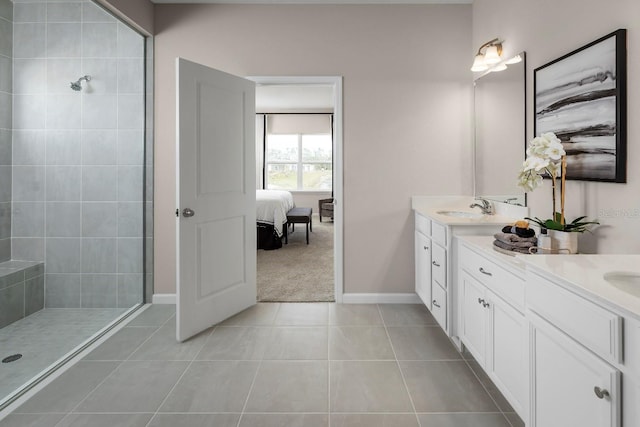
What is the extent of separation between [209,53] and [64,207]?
1.78m

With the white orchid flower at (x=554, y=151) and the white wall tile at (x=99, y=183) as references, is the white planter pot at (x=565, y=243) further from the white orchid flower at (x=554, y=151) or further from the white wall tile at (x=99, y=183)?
the white wall tile at (x=99, y=183)

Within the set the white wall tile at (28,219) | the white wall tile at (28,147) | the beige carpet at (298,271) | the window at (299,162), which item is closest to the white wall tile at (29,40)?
the white wall tile at (28,147)

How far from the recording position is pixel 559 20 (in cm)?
214

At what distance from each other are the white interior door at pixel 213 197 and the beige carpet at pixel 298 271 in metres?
0.47

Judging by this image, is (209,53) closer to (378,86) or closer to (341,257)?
(378,86)

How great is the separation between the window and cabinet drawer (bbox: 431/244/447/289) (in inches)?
259

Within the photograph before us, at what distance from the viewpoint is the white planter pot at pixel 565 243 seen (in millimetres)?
1792

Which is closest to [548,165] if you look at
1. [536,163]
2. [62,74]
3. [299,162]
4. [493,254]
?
[536,163]

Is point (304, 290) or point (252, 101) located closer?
point (252, 101)

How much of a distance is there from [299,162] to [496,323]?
780cm

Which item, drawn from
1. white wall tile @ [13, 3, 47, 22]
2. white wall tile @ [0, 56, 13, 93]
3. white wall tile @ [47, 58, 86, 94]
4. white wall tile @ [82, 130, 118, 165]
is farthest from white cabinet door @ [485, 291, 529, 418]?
white wall tile @ [13, 3, 47, 22]

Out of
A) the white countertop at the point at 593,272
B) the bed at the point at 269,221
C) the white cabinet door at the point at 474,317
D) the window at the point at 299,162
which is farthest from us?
the window at the point at 299,162

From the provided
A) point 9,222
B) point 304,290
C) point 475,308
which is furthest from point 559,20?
point 9,222

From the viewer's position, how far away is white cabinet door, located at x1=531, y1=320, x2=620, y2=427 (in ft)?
3.34
